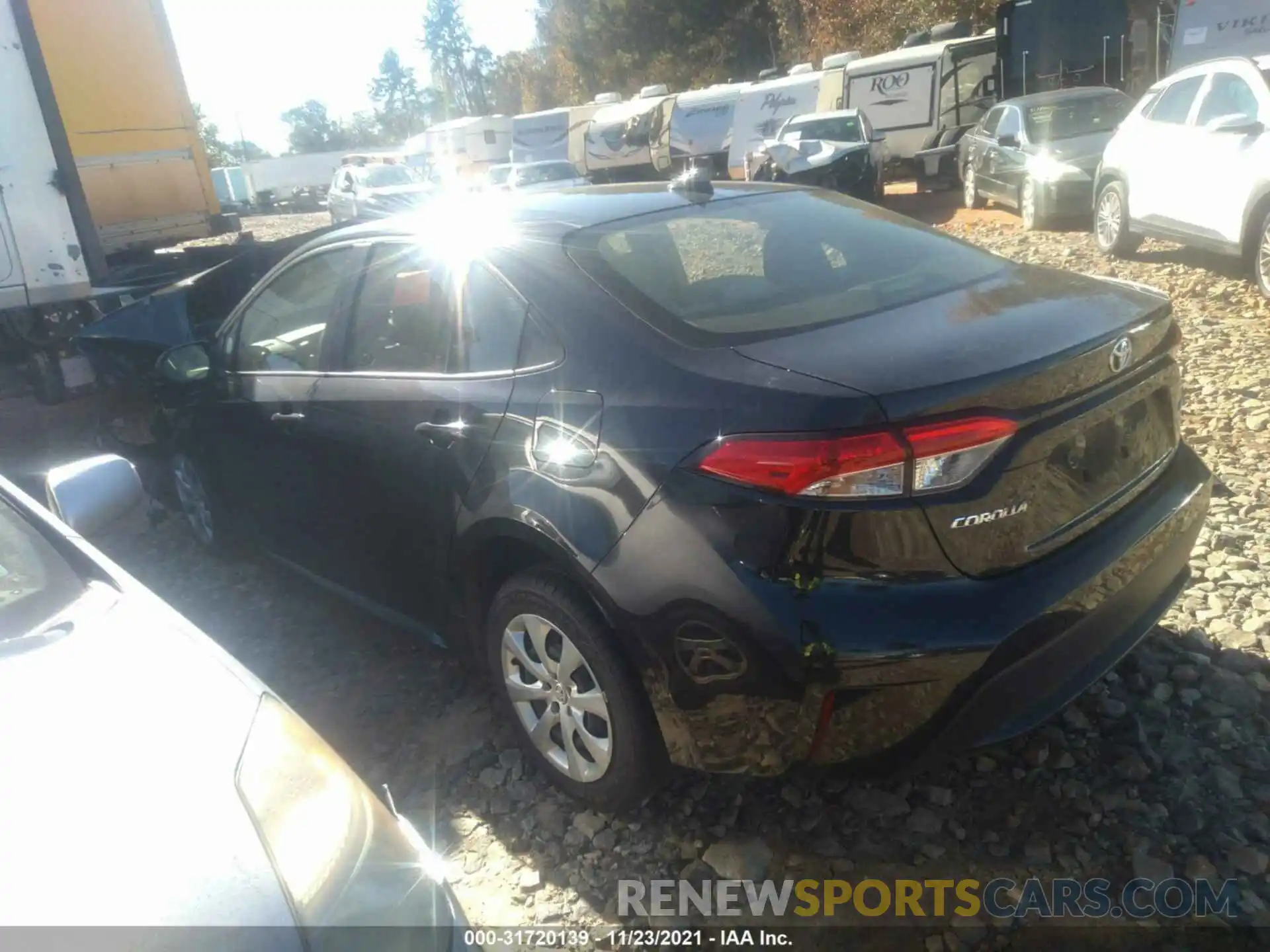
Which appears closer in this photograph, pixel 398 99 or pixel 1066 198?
pixel 1066 198

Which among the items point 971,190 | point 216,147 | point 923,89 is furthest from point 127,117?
point 216,147

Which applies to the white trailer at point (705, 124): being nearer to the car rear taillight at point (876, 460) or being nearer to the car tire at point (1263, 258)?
the car tire at point (1263, 258)

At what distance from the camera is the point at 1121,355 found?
238 centimetres

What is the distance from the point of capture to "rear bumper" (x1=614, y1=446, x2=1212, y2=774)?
2041mm

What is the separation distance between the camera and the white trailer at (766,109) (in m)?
23.0

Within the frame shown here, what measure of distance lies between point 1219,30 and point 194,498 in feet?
55.3

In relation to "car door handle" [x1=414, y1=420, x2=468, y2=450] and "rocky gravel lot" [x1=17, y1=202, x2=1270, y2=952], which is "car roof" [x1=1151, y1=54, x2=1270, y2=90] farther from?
"car door handle" [x1=414, y1=420, x2=468, y2=450]

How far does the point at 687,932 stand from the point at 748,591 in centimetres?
97

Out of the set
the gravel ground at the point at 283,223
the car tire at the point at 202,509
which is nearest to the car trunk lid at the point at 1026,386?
the car tire at the point at 202,509

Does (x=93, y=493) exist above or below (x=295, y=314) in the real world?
below

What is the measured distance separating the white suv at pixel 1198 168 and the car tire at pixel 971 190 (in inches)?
226

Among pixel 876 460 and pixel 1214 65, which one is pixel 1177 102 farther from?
pixel 876 460

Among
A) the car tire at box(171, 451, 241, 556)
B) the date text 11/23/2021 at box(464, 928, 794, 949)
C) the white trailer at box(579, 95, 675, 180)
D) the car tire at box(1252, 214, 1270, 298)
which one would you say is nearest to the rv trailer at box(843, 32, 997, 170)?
the white trailer at box(579, 95, 675, 180)

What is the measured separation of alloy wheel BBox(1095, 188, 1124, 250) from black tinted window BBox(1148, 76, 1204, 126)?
0.77 m
